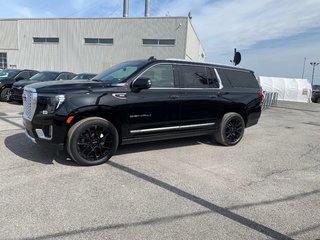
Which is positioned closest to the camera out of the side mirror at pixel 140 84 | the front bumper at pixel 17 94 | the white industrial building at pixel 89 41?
the side mirror at pixel 140 84

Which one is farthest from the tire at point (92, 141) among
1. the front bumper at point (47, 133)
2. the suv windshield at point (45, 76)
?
the suv windshield at point (45, 76)

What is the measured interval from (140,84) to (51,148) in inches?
74.5

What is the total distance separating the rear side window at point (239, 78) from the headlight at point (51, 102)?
3.78m

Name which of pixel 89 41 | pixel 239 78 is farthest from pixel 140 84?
pixel 89 41

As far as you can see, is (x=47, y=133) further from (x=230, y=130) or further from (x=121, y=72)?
(x=230, y=130)

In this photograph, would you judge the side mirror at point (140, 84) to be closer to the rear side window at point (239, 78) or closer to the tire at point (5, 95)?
the rear side window at point (239, 78)

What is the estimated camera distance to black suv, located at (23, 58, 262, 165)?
447 centimetres

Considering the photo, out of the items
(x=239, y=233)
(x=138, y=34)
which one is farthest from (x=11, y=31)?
(x=239, y=233)

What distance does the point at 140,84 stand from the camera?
4.90m

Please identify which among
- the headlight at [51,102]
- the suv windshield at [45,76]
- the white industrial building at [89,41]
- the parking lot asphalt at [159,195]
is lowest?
the parking lot asphalt at [159,195]

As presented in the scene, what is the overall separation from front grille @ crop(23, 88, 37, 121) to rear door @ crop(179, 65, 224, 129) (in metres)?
2.79

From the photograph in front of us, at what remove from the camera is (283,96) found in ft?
Answer: 97.5

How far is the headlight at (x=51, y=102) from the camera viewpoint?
14.4 feet

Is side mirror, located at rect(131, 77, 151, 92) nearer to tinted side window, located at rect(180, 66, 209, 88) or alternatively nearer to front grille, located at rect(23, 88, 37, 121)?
tinted side window, located at rect(180, 66, 209, 88)
